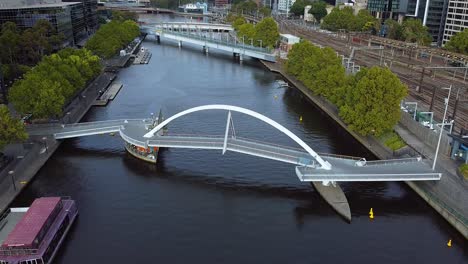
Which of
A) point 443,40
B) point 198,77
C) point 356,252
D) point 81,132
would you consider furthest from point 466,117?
point 443,40

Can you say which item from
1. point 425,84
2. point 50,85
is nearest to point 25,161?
point 50,85

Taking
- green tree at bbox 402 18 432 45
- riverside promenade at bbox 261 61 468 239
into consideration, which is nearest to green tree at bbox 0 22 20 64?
riverside promenade at bbox 261 61 468 239

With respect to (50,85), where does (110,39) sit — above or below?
above

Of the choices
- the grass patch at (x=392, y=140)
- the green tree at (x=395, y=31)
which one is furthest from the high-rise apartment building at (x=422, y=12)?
the grass patch at (x=392, y=140)

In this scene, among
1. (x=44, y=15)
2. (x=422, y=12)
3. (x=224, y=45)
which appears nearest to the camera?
(x=44, y=15)

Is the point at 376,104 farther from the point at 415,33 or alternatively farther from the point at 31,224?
the point at 415,33

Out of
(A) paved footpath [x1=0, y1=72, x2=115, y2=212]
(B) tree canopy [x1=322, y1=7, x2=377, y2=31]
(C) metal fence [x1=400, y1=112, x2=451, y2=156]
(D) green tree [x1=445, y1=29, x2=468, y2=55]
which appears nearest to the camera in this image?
(A) paved footpath [x1=0, y1=72, x2=115, y2=212]

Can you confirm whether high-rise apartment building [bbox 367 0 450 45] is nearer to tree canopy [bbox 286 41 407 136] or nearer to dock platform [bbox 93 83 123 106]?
tree canopy [bbox 286 41 407 136]
